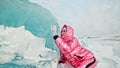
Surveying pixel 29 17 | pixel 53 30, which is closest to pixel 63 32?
pixel 53 30

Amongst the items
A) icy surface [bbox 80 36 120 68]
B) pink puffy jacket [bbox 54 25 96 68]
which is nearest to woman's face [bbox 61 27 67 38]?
pink puffy jacket [bbox 54 25 96 68]

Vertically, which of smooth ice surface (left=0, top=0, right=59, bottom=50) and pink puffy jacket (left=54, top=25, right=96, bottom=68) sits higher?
smooth ice surface (left=0, top=0, right=59, bottom=50)

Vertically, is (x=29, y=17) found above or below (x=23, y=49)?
above

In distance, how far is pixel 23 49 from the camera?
1812 mm

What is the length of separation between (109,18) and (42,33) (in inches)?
20.2

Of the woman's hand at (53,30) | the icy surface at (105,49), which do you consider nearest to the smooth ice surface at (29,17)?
the woman's hand at (53,30)

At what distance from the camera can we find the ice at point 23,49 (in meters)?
1.79

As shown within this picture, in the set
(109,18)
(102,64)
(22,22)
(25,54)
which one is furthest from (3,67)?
(109,18)

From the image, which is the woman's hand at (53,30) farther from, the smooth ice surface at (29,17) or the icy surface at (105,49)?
the icy surface at (105,49)

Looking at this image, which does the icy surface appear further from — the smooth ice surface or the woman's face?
the smooth ice surface

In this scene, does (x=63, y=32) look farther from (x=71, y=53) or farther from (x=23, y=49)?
(x=23, y=49)

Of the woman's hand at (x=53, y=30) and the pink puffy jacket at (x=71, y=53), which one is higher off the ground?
the woman's hand at (x=53, y=30)

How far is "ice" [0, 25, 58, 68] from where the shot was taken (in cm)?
179

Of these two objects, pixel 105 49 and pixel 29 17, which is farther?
pixel 105 49
